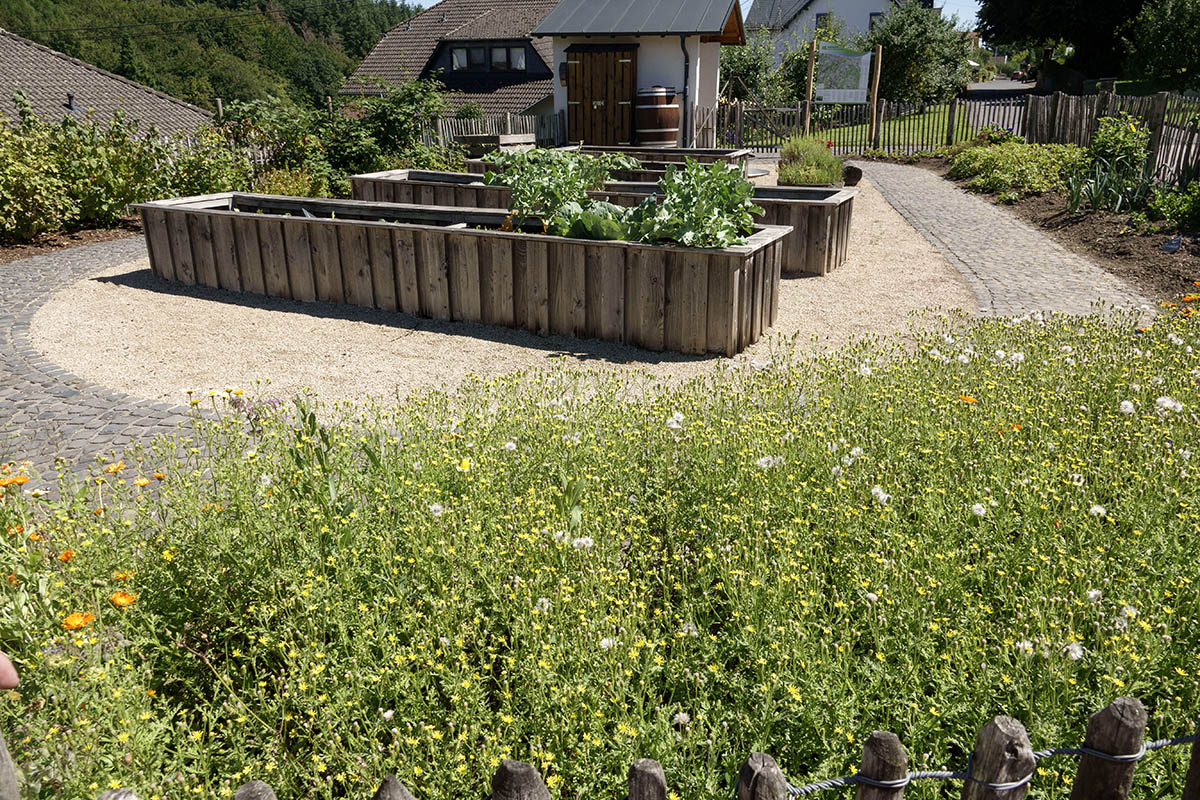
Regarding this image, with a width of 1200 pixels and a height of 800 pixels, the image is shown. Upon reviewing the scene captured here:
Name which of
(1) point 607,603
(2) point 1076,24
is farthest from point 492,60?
(1) point 607,603

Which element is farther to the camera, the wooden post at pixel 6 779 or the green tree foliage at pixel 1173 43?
the green tree foliage at pixel 1173 43

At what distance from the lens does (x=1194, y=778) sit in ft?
6.91

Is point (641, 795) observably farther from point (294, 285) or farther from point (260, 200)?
point (260, 200)

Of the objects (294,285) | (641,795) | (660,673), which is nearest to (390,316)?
(294,285)

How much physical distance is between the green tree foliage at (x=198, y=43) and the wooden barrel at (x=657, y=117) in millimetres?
47717

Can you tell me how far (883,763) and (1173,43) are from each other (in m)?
35.9

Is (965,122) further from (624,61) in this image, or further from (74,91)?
(74,91)

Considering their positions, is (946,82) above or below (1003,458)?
above

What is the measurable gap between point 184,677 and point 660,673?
62.3 inches

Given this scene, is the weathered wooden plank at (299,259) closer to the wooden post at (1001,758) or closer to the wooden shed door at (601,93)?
the wooden post at (1001,758)

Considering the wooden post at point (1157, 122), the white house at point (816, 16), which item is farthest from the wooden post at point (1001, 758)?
the white house at point (816, 16)

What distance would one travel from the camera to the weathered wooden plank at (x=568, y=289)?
732cm

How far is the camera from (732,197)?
725cm

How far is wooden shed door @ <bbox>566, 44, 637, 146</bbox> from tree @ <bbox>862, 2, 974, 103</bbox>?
1777cm
